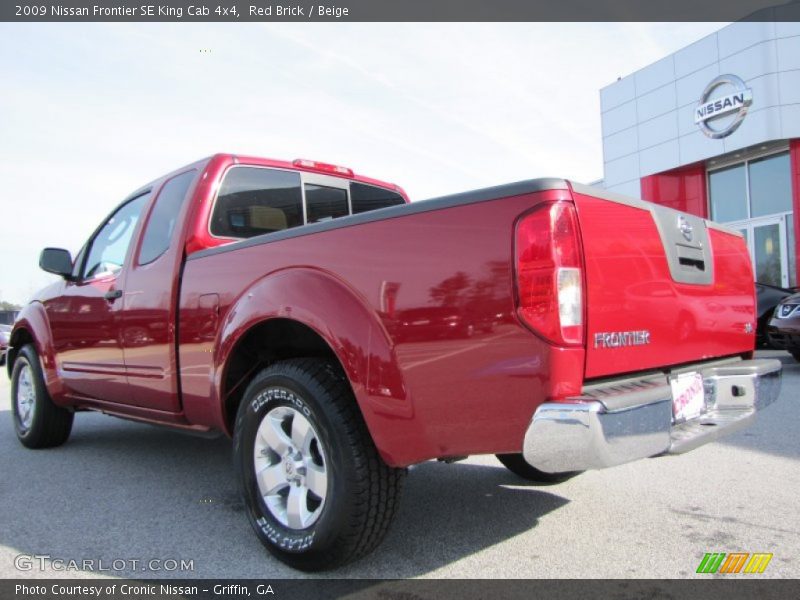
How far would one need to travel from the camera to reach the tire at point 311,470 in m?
2.43

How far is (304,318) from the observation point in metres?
2.65

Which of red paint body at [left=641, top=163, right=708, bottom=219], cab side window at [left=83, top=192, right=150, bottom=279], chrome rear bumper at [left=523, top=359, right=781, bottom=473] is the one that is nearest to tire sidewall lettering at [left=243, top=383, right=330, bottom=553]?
chrome rear bumper at [left=523, top=359, right=781, bottom=473]

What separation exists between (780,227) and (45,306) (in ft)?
53.3

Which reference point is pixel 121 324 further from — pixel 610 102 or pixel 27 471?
pixel 610 102

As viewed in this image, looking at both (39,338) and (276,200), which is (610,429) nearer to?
(276,200)

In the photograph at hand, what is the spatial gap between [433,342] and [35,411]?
4.16 metres

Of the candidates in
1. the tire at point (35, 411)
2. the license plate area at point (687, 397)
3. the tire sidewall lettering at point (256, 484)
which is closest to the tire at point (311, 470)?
the tire sidewall lettering at point (256, 484)

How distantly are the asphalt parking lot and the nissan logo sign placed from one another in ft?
46.2

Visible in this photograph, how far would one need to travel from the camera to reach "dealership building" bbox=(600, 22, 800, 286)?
1548 cm

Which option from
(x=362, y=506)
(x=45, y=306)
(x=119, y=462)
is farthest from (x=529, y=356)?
(x=45, y=306)

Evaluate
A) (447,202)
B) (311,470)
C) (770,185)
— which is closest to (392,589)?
(311,470)

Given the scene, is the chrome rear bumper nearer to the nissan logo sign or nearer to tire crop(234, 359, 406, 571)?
tire crop(234, 359, 406, 571)

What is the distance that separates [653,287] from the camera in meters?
2.48

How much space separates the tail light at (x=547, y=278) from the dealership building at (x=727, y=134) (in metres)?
15.8
